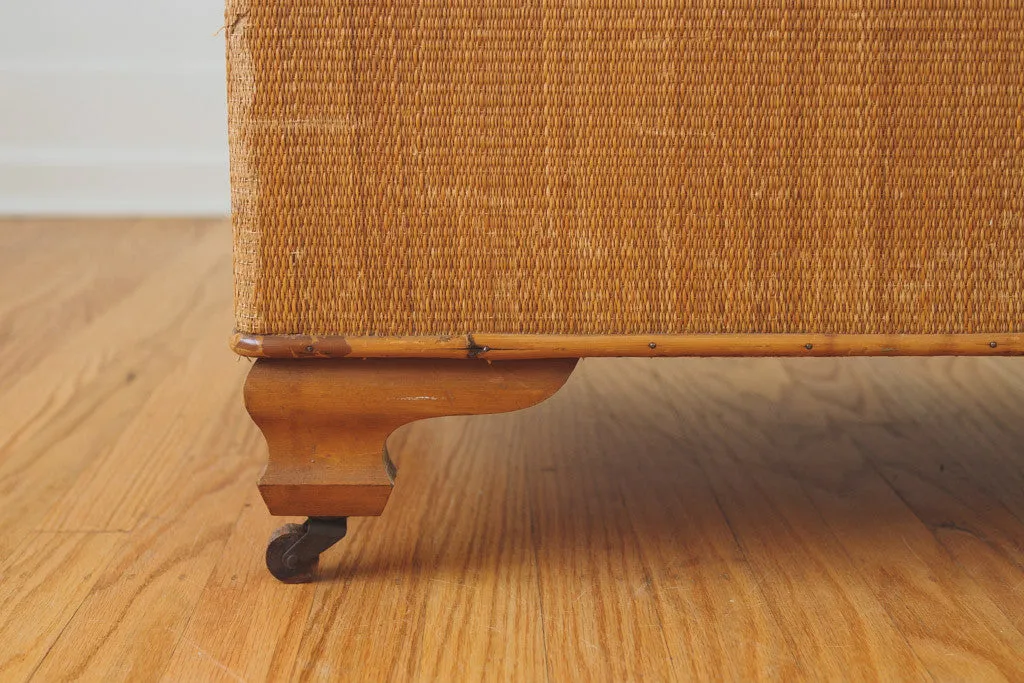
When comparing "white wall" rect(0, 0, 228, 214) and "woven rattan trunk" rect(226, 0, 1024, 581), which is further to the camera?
"white wall" rect(0, 0, 228, 214)

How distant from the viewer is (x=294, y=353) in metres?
0.64

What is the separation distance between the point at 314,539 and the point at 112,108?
1.85m

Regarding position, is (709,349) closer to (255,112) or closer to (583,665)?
(583,665)

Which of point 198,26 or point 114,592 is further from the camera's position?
point 198,26

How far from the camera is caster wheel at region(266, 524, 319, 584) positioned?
27.5 inches

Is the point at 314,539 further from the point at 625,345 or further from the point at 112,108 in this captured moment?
the point at 112,108

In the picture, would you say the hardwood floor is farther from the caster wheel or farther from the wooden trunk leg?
the wooden trunk leg

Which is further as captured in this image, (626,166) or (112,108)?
(112,108)

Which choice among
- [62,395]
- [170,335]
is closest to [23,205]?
[170,335]

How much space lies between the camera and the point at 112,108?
7.50 feet

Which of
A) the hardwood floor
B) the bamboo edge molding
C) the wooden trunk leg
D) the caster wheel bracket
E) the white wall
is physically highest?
the white wall

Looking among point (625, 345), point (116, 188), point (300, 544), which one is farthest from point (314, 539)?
point (116, 188)

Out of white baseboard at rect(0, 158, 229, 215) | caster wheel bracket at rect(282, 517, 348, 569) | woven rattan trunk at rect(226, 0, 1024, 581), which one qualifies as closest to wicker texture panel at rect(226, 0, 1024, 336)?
woven rattan trunk at rect(226, 0, 1024, 581)

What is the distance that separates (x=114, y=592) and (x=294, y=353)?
21cm
